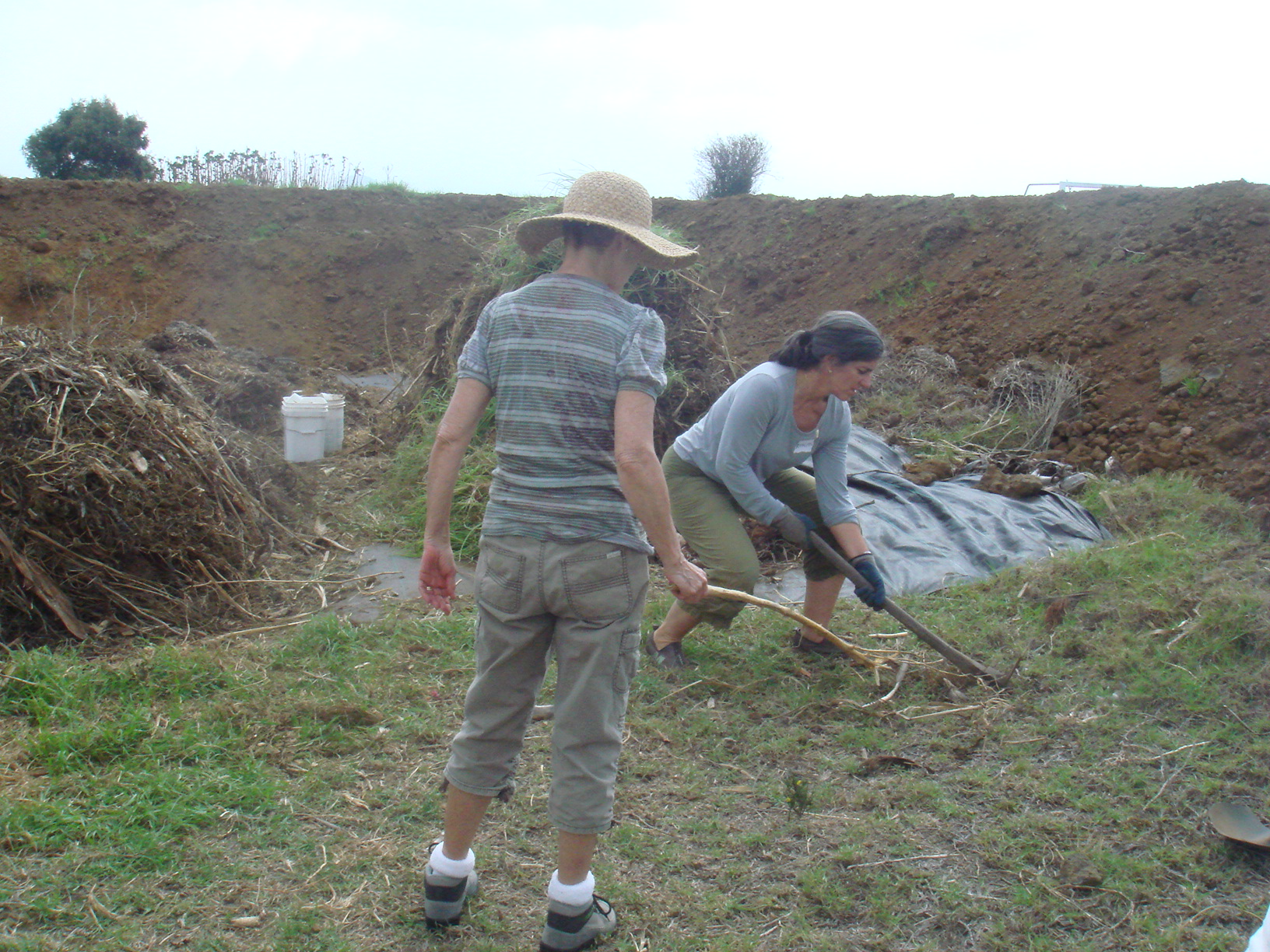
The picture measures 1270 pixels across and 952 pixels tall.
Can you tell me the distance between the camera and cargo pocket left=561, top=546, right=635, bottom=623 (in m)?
1.98

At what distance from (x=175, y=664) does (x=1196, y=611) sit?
3930 millimetres

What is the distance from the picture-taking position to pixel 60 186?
14578 mm

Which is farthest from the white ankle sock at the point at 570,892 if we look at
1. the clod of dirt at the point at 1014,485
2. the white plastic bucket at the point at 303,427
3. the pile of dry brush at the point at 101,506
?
the white plastic bucket at the point at 303,427

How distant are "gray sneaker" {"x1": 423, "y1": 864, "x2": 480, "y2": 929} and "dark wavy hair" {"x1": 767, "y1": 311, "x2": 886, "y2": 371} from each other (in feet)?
6.84

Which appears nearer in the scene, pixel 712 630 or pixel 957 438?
pixel 712 630

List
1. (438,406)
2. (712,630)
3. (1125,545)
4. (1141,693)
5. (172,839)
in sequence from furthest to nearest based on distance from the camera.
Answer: (438,406) < (1125,545) < (712,630) < (1141,693) < (172,839)

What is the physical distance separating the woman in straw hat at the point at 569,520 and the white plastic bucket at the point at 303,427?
540cm

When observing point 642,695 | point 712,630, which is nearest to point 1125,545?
point 712,630

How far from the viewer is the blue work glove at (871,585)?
3.59 m

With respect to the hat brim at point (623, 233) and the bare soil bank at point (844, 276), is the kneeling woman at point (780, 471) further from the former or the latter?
the bare soil bank at point (844, 276)

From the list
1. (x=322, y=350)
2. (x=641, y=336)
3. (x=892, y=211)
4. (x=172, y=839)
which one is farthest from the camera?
(x=322, y=350)

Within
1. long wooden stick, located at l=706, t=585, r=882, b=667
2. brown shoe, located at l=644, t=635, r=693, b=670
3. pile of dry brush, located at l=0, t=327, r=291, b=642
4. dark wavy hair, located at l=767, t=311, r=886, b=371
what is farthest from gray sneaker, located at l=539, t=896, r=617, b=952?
pile of dry brush, located at l=0, t=327, r=291, b=642

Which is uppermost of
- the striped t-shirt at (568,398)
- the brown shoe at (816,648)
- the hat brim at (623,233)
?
the hat brim at (623,233)

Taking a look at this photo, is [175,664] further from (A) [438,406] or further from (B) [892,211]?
(B) [892,211]
